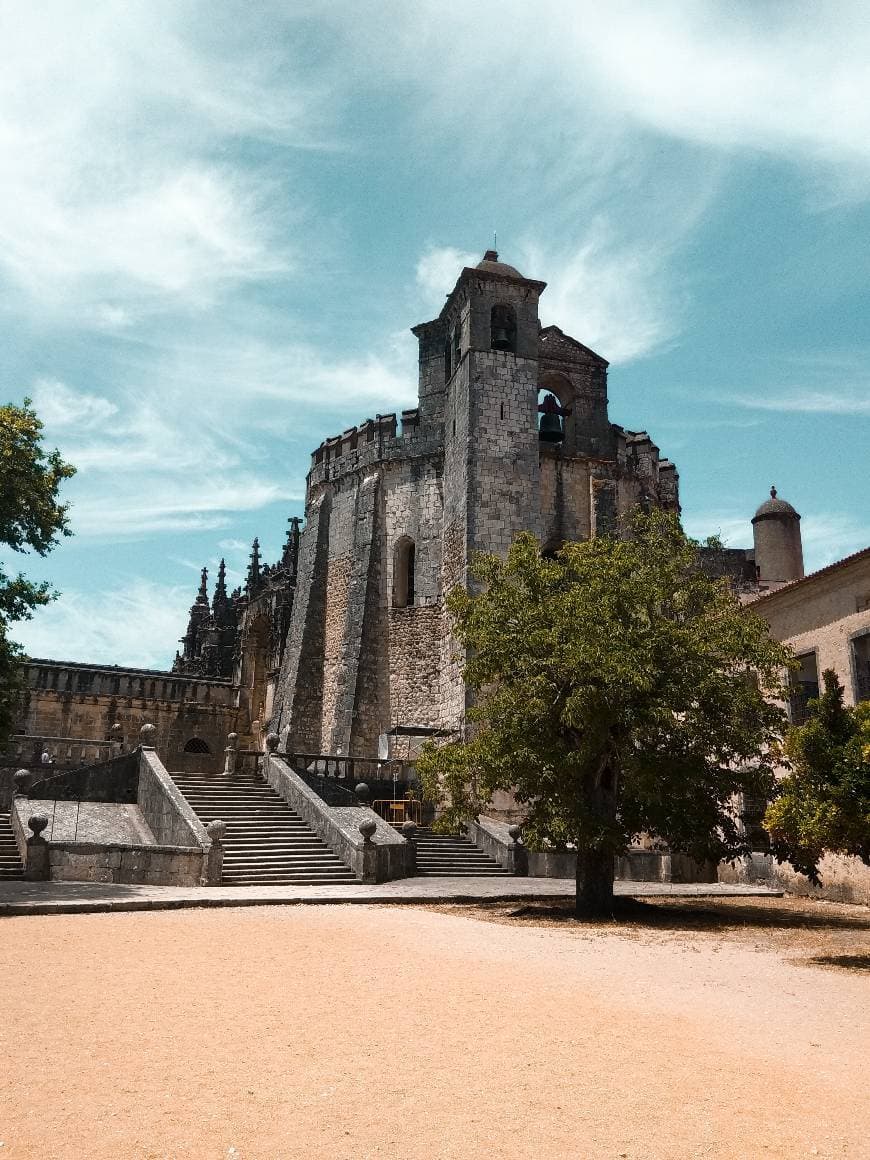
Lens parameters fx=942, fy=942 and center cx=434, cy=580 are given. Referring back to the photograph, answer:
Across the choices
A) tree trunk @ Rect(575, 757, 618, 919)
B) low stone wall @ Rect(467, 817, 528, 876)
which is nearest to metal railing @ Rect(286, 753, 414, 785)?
low stone wall @ Rect(467, 817, 528, 876)

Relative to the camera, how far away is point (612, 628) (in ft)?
43.0

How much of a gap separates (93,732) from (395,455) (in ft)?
45.9

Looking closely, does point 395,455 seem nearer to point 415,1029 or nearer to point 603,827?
point 603,827

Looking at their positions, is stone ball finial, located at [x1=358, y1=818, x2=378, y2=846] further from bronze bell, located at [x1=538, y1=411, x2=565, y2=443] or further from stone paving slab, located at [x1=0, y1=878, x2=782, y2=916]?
bronze bell, located at [x1=538, y1=411, x2=565, y2=443]

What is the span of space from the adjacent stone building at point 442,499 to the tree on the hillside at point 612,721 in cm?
1100

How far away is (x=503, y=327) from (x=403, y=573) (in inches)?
321

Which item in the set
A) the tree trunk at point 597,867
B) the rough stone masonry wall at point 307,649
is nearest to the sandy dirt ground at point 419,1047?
the tree trunk at point 597,867

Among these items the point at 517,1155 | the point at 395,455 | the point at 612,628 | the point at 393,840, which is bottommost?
the point at 517,1155

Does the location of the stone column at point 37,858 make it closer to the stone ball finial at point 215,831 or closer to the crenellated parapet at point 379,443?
the stone ball finial at point 215,831

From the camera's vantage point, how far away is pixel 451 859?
18938 mm

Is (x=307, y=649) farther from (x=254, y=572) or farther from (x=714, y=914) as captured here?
(x=714, y=914)

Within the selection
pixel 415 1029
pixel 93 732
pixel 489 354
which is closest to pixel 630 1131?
pixel 415 1029

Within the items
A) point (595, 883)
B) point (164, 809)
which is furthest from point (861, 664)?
point (164, 809)

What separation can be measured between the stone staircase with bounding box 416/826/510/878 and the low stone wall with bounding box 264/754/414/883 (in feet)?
3.46
